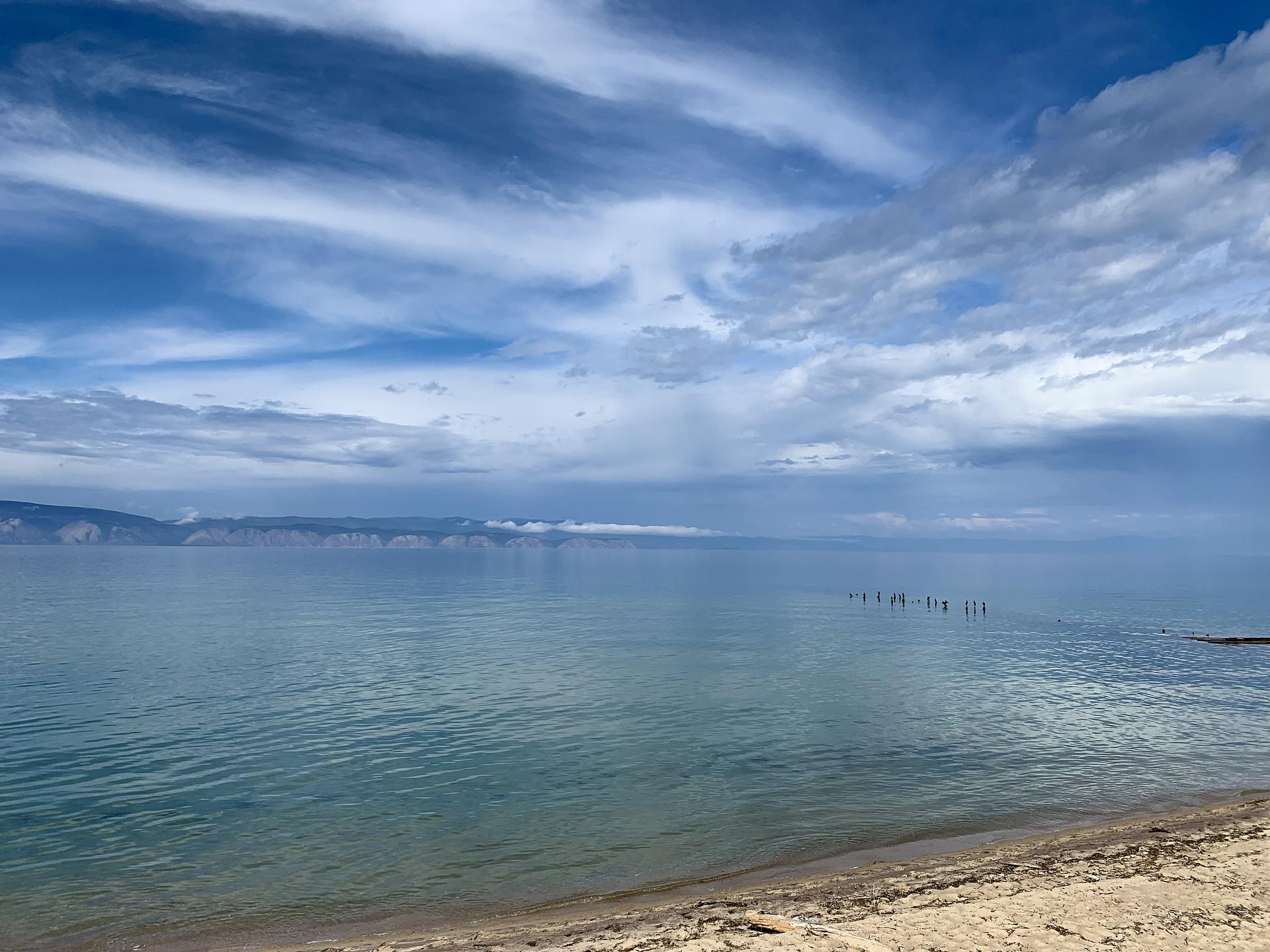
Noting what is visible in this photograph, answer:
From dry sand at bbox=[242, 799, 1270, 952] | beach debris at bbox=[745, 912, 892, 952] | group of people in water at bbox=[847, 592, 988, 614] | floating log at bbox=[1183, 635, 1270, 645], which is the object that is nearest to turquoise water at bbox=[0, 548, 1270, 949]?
dry sand at bbox=[242, 799, 1270, 952]

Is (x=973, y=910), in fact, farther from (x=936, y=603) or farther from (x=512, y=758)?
(x=936, y=603)

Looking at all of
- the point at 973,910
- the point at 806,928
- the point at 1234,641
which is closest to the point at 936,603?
the point at 1234,641

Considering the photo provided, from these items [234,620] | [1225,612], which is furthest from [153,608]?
[1225,612]

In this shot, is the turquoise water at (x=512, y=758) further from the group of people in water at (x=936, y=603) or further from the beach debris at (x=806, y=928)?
the group of people in water at (x=936, y=603)

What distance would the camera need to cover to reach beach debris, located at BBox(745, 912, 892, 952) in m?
15.8

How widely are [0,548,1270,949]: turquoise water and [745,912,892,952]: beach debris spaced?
5.70 meters

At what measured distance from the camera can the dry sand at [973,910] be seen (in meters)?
16.3

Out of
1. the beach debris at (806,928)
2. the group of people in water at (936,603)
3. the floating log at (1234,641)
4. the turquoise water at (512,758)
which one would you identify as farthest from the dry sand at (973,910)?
the group of people in water at (936,603)

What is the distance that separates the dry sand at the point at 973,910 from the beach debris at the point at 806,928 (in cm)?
10

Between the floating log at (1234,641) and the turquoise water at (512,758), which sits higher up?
the floating log at (1234,641)

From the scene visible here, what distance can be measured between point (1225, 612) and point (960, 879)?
5543 inches

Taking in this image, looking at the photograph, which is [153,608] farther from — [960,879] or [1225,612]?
[1225,612]

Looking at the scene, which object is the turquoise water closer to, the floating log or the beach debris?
the beach debris

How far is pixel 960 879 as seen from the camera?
2028 cm
